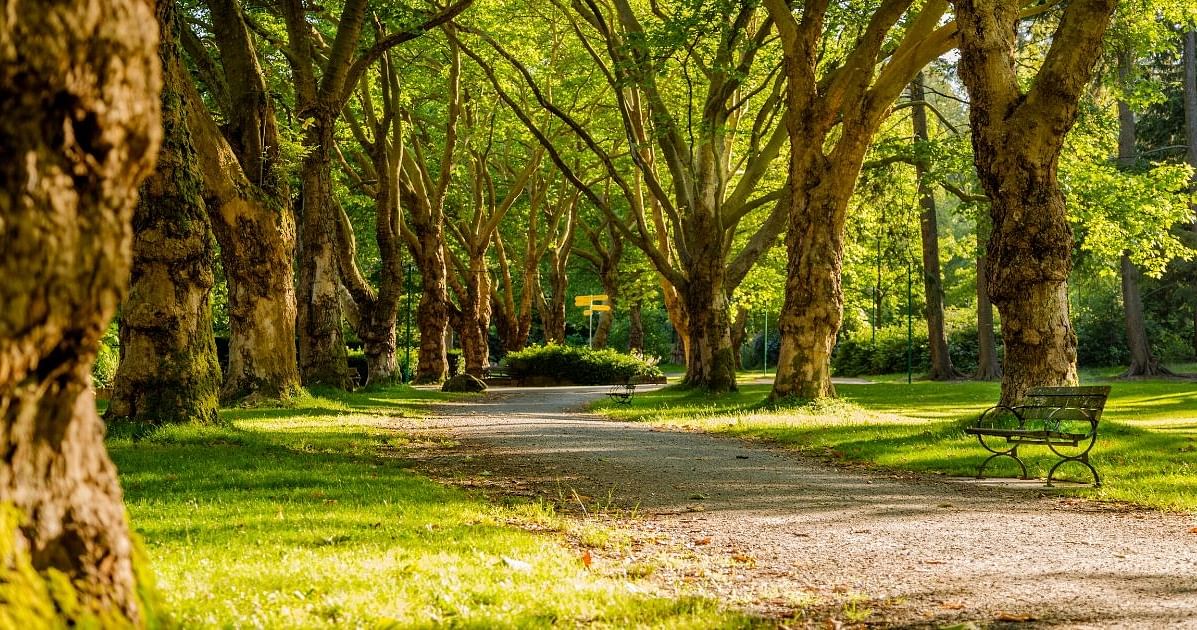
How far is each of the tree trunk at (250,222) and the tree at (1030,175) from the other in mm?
10727

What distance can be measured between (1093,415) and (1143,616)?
5.61 m

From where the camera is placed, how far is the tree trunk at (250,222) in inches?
667

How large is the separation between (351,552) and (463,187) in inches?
1426

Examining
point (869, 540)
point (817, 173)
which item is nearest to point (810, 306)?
point (817, 173)

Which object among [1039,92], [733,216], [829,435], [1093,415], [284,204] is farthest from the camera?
[733,216]

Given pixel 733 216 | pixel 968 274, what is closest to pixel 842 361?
pixel 968 274

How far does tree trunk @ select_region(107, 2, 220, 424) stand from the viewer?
42.4 ft

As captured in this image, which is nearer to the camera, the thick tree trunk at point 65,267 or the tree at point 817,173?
the thick tree trunk at point 65,267

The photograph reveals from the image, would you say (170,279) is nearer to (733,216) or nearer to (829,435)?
(829,435)


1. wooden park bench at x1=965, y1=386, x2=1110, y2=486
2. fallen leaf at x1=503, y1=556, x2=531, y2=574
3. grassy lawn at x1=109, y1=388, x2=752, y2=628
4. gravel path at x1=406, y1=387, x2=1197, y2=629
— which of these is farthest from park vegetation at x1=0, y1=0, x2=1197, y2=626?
wooden park bench at x1=965, y1=386, x2=1110, y2=486

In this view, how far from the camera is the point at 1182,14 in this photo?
821 inches

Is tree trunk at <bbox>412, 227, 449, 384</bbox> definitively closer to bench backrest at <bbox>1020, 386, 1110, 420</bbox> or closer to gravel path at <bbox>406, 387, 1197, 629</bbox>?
gravel path at <bbox>406, 387, 1197, 629</bbox>

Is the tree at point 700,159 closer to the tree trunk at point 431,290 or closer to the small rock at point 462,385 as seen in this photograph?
the tree trunk at point 431,290

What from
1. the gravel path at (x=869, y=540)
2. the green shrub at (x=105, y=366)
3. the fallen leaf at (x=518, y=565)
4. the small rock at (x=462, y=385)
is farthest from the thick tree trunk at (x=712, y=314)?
the fallen leaf at (x=518, y=565)
